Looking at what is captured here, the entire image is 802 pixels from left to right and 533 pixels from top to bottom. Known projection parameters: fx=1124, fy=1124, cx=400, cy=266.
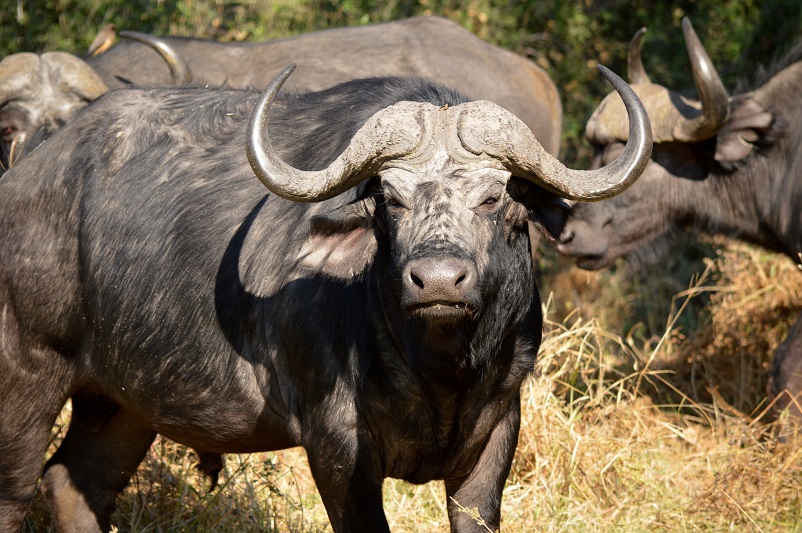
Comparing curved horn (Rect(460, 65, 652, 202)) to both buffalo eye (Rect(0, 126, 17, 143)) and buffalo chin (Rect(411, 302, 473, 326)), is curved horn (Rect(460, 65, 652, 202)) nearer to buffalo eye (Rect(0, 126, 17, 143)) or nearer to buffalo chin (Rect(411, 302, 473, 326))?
buffalo chin (Rect(411, 302, 473, 326))

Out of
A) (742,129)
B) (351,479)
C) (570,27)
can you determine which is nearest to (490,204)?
(351,479)

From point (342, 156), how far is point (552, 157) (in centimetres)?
65

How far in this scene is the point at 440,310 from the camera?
127 inches

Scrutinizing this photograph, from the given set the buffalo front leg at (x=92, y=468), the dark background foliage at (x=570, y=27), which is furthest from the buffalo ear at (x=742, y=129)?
the buffalo front leg at (x=92, y=468)

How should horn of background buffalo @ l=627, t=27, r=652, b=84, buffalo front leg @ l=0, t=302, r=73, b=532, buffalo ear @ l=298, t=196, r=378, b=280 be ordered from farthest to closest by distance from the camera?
1. horn of background buffalo @ l=627, t=27, r=652, b=84
2. buffalo front leg @ l=0, t=302, r=73, b=532
3. buffalo ear @ l=298, t=196, r=378, b=280

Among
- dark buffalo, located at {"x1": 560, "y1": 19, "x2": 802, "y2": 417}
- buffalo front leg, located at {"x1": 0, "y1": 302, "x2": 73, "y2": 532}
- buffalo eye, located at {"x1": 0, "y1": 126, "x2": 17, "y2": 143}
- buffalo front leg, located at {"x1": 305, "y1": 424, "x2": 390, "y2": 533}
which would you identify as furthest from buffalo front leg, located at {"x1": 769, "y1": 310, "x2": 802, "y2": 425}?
buffalo eye, located at {"x1": 0, "y1": 126, "x2": 17, "y2": 143}

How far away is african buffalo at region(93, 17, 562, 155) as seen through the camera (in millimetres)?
7754

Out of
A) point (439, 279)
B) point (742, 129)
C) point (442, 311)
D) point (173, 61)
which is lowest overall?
point (173, 61)

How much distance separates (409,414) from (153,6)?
5806 mm

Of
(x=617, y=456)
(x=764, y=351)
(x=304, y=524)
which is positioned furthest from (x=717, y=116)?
(x=304, y=524)

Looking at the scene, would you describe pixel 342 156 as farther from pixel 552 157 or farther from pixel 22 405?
pixel 22 405

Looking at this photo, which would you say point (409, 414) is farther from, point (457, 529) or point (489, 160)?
point (489, 160)

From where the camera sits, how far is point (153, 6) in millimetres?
8594

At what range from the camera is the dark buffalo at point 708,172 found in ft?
21.6
